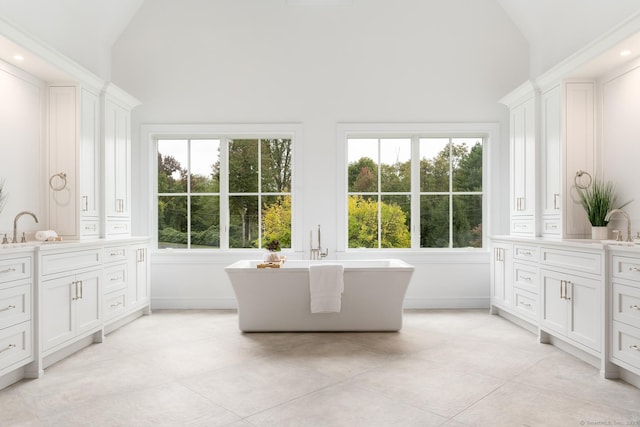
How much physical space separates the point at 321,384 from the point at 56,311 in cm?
203

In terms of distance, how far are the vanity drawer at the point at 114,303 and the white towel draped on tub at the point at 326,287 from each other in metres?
1.85

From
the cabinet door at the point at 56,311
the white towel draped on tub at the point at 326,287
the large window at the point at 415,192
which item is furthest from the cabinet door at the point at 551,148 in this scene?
the cabinet door at the point at 56,311

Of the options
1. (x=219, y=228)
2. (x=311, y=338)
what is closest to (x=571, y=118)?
(x=311, y=338)

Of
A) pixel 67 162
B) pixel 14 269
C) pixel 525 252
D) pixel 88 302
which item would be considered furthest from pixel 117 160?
pixel 525 252

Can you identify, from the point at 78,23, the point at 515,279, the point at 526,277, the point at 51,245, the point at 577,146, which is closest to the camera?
the point at 51,245

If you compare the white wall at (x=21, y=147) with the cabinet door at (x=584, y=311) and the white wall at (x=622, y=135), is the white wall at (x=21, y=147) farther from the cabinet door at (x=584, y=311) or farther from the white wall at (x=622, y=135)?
the white wall at (x=622, y=135)

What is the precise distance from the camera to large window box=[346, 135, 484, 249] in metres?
5.20

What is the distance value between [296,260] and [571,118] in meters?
2.97

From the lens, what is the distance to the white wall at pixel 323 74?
5035 mm

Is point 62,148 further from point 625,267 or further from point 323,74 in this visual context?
point 625,267

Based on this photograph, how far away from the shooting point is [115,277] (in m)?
4.07

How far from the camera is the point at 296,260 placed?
15.7 feet

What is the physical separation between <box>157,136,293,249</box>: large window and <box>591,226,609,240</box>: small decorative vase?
309cm

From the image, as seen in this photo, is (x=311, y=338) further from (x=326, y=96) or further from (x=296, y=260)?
(x=326, y=96)
